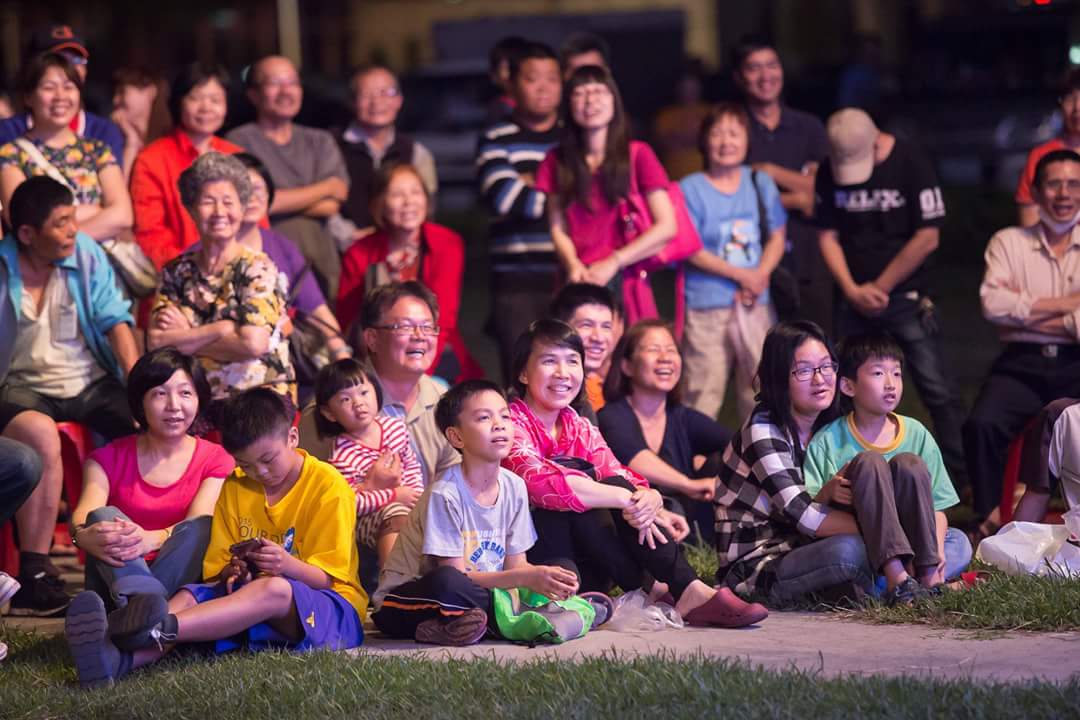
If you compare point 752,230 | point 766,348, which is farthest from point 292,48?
point 766,348

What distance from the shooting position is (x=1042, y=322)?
322 inches

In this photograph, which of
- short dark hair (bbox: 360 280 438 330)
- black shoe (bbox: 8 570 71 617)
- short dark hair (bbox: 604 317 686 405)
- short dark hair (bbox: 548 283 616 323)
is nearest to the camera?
black shoe (bbox: 8 570 71 617)

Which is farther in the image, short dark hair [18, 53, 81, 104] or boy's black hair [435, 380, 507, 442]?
short dark hair [18, 53, 81, 104]

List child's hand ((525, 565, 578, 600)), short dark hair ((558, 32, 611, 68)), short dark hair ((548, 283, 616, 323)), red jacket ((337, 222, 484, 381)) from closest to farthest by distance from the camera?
1. child's hand ((525, 565, 578, 600))
2. short dark hair ((548, 283, 616, 323))
3. red jacket ((337, 222, 484, 381))
4. short dark hair ((558, 32, 611, 68))

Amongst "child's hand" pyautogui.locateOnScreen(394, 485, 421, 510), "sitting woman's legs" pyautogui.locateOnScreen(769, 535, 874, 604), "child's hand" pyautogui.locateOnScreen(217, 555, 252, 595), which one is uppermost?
"child's hand" pyautogui.locateOnScreen(394, 485, 421, 510)

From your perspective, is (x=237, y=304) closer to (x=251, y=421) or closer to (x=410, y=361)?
(x=410, y=361)

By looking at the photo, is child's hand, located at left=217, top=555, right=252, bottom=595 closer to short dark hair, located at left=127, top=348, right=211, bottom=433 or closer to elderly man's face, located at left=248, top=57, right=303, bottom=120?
short dark hair, located at left=127, top=348, right=211, bottom=433

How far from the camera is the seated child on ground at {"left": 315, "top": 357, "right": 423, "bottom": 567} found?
7051mm

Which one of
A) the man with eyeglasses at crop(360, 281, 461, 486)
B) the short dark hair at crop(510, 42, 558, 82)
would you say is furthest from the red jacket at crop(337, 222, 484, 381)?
the short dark hair at crop(510, 42, 558, 82)

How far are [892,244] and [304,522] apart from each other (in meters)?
3.91

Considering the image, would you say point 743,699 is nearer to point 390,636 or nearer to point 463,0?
point 390,636

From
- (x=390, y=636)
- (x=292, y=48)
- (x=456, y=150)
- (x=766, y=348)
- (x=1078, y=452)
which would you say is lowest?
(x=390, y=636)

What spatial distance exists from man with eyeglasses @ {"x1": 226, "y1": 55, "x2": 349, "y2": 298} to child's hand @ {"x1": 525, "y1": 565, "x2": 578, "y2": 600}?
3.49 meters

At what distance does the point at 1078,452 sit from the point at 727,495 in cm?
144
